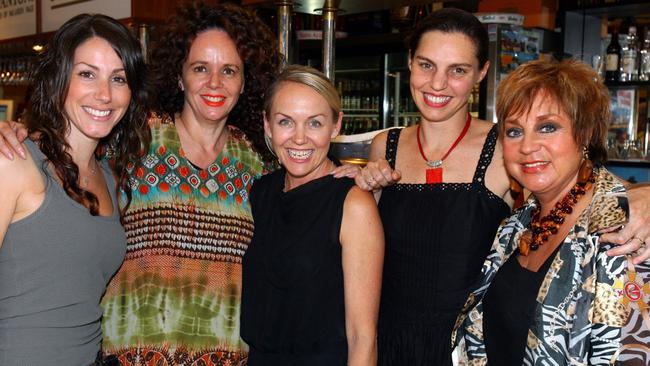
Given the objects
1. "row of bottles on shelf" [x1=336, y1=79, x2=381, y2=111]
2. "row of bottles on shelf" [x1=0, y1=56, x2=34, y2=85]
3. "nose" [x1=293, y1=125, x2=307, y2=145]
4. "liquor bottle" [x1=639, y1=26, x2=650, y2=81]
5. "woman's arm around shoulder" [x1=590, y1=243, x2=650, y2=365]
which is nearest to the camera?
"woman's arm around shoulder" [x1=590, y1=243, x2=650, y2=365]

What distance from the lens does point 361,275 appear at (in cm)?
188

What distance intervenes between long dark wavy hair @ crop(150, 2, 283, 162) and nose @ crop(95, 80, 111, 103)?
366 mm

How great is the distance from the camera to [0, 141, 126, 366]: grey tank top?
173cm

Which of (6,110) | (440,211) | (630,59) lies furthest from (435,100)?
(6,110)

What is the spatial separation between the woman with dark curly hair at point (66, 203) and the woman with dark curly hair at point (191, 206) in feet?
0.40

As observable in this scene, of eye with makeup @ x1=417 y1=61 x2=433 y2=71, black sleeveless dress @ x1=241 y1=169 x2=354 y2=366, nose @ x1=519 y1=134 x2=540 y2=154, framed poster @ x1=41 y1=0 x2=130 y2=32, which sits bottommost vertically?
black sleeveless dress @ x1=241 y1=169 x2=354 y2=366

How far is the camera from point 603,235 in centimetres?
158

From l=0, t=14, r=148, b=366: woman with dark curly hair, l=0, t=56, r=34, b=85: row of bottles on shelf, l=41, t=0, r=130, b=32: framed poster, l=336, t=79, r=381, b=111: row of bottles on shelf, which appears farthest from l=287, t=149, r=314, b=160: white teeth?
l=0, t=56, r=34, b=85: row of bottles on shelf

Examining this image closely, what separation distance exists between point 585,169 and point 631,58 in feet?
9.78

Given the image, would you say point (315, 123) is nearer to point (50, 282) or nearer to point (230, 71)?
point (230, 71)

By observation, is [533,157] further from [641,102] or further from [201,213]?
[641,102]

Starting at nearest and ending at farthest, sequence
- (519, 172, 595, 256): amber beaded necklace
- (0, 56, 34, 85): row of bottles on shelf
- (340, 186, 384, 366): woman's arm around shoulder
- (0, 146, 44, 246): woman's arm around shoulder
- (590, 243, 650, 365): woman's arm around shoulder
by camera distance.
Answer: (590, 243, 650, 365): woman's arm around shoulder, (0, 146, 44, 246): woman's arm around shoulder, (519, 172, 595, 256): amber beaded necklace, (340, 186, 384, 366): woman's arm around shoulder, (0, 56, 34, 85): row of bottles on shelf

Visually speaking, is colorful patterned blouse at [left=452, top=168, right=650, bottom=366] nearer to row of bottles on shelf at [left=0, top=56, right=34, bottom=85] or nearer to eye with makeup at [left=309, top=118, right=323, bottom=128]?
eye with makeup at [left=309, top=118, right=323, bottom=128]

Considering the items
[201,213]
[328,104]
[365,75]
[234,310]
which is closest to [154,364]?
[234,310]
